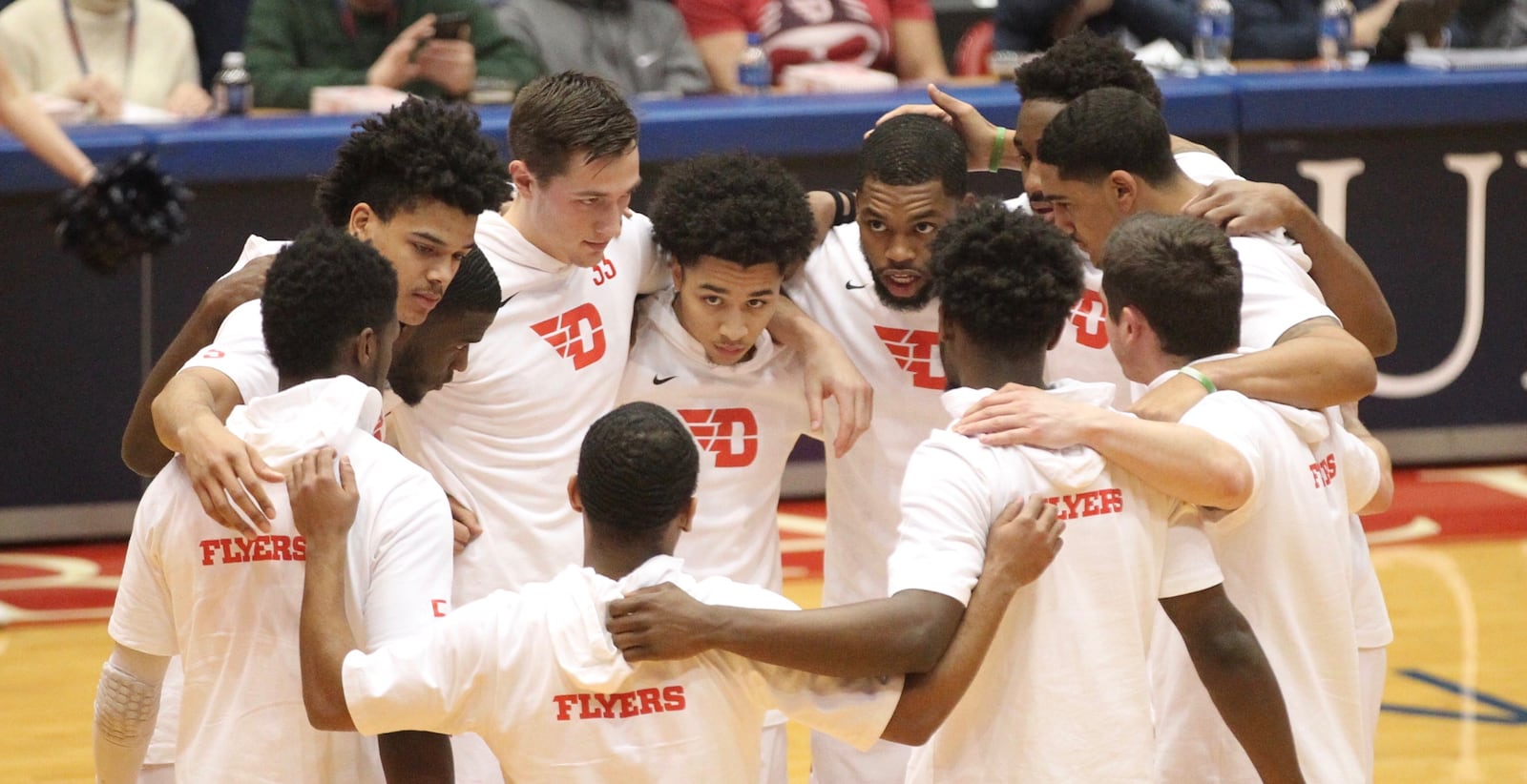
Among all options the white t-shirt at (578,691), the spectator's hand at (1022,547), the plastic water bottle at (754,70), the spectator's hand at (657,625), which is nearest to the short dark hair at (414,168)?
the white t-shirt at (578,691)

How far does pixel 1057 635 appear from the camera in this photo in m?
3.00

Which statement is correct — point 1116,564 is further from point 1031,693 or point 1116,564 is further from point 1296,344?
point 1296,344

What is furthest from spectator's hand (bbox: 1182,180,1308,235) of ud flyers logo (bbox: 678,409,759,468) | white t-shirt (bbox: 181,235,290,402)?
white t-shirt (bbox: 181,235,290,402)

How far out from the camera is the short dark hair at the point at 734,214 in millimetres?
3889

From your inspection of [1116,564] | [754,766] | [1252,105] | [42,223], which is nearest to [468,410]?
[754,766]


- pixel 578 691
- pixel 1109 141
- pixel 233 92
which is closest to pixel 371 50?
pixel 233 92

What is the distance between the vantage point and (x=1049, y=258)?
3.12m

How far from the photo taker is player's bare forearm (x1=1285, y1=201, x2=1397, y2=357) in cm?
400

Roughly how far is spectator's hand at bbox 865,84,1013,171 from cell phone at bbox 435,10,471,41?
13.5ft

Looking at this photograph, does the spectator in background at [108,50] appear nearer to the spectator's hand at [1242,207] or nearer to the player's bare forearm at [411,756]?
the spectator's hand at [1242,207]

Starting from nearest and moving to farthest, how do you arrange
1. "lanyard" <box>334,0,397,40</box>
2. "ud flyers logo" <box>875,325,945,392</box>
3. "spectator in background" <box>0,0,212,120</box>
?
"ud flyers logo" <box>875,325,945,392</box> < "spectator in background" <box>0,0,212,120</box> < "lanyard" <box>334,0,397,40</box>

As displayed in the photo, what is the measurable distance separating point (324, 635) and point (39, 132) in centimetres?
481

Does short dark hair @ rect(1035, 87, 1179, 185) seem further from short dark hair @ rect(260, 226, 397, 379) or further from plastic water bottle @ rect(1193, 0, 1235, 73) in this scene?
plastic water bottle @ rect(1193, 0, 1235, 73)

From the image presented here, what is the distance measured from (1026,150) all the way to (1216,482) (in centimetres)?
148
